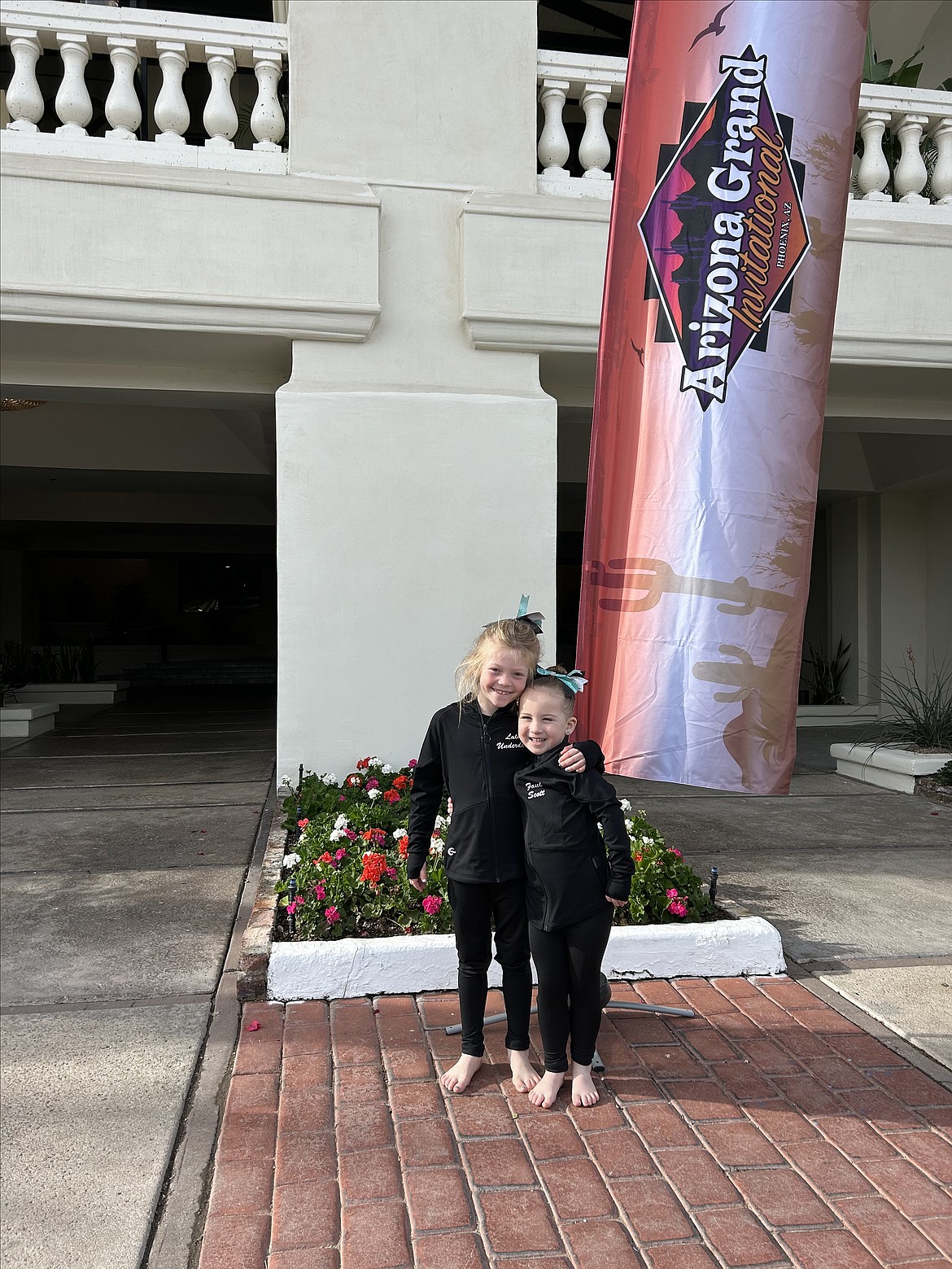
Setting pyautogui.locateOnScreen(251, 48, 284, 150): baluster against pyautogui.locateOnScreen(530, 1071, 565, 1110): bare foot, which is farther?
pyautogui.locateOnScreen(251, 48, 284, 150): baluster

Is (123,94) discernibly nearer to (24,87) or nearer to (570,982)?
(24,87)

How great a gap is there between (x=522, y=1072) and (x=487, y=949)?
41 centimetres

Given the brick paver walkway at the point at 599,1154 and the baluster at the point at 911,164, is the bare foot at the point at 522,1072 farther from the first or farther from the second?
the baluster at the point at 911,164

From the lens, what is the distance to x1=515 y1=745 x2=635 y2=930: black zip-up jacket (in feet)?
9.43

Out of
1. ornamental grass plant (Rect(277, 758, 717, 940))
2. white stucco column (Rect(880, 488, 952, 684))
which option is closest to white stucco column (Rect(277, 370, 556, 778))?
ornamental grass plant (Rect(277, 758, 717, 940))

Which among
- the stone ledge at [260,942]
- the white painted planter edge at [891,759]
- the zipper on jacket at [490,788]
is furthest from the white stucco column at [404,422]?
the white painted planter edge at [891,759]

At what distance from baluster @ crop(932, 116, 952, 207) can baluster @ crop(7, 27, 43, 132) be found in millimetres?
6295

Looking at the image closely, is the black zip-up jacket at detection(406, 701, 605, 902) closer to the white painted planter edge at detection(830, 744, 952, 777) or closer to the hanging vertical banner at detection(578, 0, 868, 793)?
the hanging vertical banner at detection(578, 0, 868, 793)

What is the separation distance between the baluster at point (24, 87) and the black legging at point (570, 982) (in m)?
6.03

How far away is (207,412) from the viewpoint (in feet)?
36.2

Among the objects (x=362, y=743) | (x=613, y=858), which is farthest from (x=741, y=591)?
(x=362, y=743)

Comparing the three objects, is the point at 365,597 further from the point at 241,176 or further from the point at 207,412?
the point at 207,412

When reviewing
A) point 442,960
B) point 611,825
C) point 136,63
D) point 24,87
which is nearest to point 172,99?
point 136,63

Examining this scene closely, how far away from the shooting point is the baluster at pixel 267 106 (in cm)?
629
